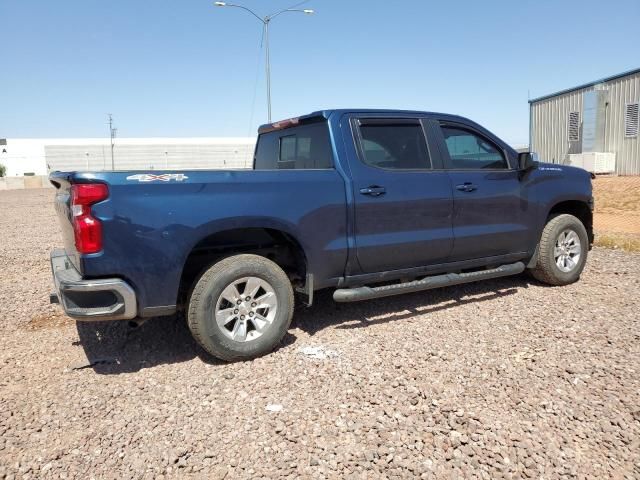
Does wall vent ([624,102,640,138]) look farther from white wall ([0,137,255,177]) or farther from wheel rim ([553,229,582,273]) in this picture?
white wall ([0,137,255,177])

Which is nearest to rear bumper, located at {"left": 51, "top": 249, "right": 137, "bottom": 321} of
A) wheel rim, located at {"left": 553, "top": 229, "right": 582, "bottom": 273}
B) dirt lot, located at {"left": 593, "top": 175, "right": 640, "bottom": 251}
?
A: wheel rim, located at {"left": 553, "top": 229, "right": 582, "bottom": 273}

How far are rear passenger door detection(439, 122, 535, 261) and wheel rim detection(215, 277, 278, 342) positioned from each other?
200 cm

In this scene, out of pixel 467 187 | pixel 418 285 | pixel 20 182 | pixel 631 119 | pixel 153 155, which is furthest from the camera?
pixel 153 155

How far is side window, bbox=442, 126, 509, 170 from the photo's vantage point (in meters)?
5.00

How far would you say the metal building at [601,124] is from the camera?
23.3 meters

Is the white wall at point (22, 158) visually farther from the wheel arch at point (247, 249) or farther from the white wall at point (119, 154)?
the wheel arch at point (247, 249)

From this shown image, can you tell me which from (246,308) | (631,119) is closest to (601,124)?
(631,119)

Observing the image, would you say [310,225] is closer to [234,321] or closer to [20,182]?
[234,321]

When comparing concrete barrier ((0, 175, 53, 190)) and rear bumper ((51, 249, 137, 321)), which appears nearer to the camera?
rear bumper ((51, 249, 137, 321))

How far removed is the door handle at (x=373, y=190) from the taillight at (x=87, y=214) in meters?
2.05

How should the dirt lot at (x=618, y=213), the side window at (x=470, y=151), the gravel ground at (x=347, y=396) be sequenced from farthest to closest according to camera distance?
1. the dirt lot at (x=618, y=213)
2. the side window at (x=470, y=151)
3. the gravel ground at (x=347, y=396)

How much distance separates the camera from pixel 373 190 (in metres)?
4.32

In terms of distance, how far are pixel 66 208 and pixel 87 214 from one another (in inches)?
19.3

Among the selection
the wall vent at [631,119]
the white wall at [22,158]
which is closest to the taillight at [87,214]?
the wall vent at [631,119]
